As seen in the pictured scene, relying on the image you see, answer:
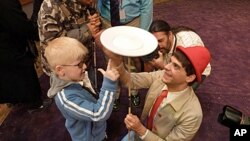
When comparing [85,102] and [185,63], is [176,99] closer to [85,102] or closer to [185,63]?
[185,63]

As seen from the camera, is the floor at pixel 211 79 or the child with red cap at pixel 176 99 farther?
the floor at pixel 211 79

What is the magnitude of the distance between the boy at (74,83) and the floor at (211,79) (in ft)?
3.34

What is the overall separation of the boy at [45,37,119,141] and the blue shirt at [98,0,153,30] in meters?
0.88

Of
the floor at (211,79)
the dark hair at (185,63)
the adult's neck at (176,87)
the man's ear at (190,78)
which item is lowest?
the floor at (211,79)

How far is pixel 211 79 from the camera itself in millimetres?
3273

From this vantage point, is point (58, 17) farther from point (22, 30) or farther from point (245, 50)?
point (245, 50)

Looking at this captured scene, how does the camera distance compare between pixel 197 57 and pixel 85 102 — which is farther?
pixel 85 102

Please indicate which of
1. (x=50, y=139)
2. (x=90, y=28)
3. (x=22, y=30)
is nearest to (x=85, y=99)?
(x=90, y=28)

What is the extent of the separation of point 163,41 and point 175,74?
677 mm

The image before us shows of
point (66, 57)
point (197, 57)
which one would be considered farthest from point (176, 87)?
point (66, 57)

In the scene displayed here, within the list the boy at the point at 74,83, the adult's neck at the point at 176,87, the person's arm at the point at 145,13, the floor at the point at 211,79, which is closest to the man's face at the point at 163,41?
the person's arm at the point at 145,13

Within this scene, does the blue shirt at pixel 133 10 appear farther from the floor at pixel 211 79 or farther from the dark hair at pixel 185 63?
the dark hair at pixel 185 63

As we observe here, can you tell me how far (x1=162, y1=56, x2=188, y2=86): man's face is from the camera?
1.54m

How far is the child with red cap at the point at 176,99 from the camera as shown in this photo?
1521 millimetres
